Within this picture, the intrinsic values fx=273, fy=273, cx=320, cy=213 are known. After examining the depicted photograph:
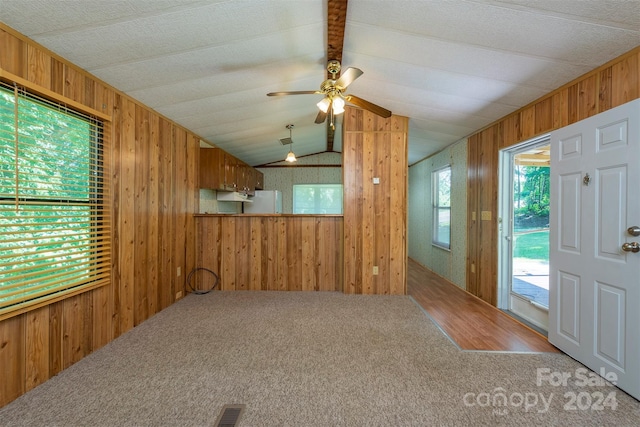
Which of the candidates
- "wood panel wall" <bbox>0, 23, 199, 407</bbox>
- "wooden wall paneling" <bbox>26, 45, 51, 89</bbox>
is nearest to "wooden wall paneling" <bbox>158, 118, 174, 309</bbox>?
"wood panel wall" <bbox>0, 23, 199, 407</bbox>

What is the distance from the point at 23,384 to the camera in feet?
5.74

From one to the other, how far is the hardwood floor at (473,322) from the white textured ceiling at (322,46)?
2.31m

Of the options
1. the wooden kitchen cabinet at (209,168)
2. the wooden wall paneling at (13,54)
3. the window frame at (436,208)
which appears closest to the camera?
the wooden wall paneling at (13,54)

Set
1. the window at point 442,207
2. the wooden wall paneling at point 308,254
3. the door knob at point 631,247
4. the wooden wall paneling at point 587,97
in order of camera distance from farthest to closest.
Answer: the window at point 442,207 < the wooden wall paneling at point 308,254 < the wooden wall paneling at point 587,97 < the door knob at point 631,247

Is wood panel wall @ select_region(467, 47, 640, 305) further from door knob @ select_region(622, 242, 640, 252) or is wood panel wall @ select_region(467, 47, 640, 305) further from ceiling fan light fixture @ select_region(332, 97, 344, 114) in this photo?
ceiling fan light fixture @ select_region(332, 97, 344, 114)

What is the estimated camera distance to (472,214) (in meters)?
3.94

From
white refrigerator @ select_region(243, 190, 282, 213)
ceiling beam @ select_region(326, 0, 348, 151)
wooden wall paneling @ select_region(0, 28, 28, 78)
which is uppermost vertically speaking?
ceiling beam @ select_region(326, 0, 348, 151)

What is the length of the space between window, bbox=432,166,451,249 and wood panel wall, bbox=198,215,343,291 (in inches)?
87.5

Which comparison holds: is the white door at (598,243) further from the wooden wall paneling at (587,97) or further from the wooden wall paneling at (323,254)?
the wooden wall paneling at (323,254)

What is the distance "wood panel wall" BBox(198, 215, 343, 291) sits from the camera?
4.08 m

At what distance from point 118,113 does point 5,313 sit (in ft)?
5.83

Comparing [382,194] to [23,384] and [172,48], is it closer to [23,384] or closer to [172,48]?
[172,48]

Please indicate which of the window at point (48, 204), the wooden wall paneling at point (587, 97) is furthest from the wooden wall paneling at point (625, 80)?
the window at point (48, 204)

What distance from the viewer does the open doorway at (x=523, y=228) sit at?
10.1 feet
